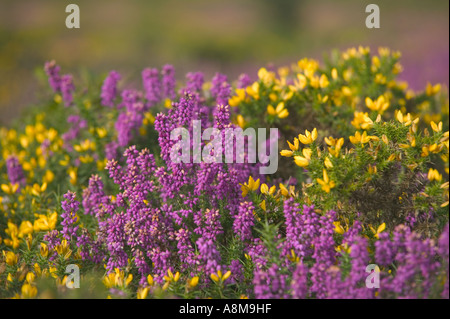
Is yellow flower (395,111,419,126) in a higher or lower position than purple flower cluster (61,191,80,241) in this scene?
higher

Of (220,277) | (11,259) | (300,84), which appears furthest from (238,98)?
(11,259)

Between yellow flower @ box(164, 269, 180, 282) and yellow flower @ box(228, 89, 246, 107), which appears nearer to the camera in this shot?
yellow flower @ box(164, 269, 180, 282)

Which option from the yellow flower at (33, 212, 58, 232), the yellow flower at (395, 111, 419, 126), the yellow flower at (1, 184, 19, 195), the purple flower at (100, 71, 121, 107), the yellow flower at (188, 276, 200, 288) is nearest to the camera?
the yellow flower at (188, 276, 200, 288)

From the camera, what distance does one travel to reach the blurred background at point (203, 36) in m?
8.51

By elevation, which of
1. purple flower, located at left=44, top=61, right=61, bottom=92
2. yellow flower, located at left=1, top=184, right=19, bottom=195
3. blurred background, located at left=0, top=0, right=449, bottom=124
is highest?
blurred background, located at left=0, top=0, right=449, bottom=124

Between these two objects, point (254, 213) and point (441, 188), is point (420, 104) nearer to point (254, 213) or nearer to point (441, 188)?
point (441, 188)

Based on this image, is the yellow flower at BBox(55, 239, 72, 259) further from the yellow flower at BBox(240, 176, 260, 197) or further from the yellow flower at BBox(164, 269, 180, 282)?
the yellow flower at BBox(240, 176, 260, 197)

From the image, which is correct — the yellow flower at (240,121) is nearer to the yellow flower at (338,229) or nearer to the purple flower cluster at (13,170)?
the yellow flower at (338,229)

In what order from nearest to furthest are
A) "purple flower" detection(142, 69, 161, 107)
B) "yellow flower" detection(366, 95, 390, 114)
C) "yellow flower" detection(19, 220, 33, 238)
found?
"yellow flower" detection(19, 220, 33, 238), "yellow flower" detection(366, 95, 390, 114), "purple flower" detection(142, 69, 161, 107)

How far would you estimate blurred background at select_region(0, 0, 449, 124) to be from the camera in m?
8.51

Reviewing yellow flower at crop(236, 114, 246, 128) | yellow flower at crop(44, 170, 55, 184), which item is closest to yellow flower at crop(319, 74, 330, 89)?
yellow flower at crop(236, 114, 246, 128)

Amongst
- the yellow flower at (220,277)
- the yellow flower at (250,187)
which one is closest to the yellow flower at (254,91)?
the yellow flower at (250,187)
